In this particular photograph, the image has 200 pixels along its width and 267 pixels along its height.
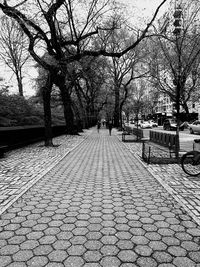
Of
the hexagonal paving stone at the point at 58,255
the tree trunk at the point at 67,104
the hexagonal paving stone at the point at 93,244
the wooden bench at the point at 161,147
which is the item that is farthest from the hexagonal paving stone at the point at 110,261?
the tree trunk at the point at 67,104

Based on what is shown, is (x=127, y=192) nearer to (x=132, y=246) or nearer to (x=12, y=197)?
(x=132, y=246)

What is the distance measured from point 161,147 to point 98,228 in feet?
32.7

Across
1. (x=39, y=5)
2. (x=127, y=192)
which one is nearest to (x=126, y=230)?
(x=127, y=192)

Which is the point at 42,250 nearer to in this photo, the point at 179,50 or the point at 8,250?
the point at 8,250

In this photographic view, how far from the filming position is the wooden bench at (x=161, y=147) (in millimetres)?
9698

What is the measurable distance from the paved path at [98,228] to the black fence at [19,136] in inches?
270

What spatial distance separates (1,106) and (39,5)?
8886mm

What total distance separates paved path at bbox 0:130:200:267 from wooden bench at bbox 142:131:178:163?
3585mm

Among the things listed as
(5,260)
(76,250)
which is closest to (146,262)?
(76,250)

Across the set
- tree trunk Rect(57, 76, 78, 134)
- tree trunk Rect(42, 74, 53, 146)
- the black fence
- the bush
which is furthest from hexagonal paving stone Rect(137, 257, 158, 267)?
the bush

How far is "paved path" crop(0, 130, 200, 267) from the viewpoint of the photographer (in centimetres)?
291

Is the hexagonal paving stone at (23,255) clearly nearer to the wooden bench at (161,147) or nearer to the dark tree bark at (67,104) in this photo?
the wooden bench at (161,147)

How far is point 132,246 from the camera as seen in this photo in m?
3.17

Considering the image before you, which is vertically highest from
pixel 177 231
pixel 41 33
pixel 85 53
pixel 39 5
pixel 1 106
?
pixel 39 5
